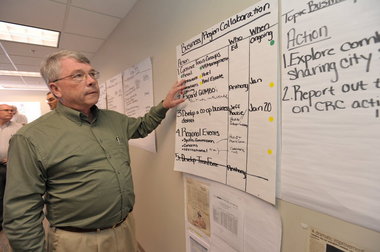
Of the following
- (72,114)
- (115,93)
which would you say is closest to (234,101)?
(72,114)

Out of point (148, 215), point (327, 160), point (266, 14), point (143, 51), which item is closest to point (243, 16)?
point (266, 14)

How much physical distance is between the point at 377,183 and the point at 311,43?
0.41m

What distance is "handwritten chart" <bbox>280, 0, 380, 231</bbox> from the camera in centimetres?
47

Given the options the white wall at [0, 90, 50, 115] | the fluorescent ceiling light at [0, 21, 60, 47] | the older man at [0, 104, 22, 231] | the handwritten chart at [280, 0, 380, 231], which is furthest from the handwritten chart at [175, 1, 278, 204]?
the white wall at [0, 90, 50, 115]

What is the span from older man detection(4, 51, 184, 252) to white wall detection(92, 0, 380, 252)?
311mm

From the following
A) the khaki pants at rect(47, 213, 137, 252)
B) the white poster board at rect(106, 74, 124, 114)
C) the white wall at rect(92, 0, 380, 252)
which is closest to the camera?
the white wall at rect(92, 0, 380, 252)

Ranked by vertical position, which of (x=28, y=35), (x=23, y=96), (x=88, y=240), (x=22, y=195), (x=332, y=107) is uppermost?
(x=28, y=35)

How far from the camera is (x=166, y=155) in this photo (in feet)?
4.55

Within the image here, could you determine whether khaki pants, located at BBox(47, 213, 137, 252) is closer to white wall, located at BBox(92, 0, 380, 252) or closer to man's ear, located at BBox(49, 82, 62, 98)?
white wall, located at BBox(92, 0, 380, 252)

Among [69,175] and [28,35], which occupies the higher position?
[28,35]

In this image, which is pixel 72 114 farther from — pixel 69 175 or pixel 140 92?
pixel 140 92

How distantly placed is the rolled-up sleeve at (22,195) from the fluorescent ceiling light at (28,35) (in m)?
1.89

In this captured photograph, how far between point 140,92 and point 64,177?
0.90m

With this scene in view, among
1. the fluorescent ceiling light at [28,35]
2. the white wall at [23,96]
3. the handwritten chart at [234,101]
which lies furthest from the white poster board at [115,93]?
the white wall at [23,96]
